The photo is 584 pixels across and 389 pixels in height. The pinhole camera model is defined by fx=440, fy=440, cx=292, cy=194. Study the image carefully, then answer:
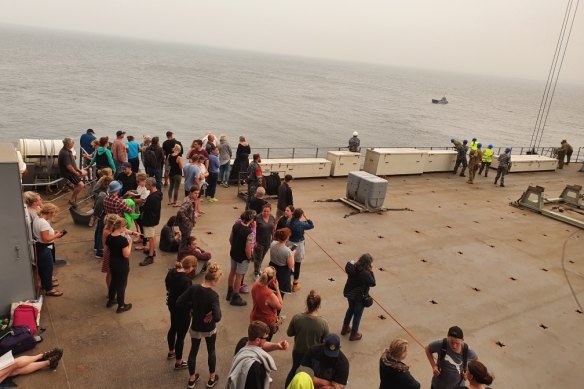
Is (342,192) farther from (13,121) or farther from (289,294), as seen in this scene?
(13,121)

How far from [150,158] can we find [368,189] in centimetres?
586

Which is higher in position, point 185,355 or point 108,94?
point 185,355

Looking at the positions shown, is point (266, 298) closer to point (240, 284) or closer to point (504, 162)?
point (240, 284)

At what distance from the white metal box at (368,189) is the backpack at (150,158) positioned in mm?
5435

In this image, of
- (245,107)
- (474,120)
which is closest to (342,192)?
(245,107)

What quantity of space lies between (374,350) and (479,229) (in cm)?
710

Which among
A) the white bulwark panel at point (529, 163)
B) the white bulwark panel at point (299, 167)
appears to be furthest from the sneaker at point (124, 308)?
the white bulwark panel at point (529, 163)

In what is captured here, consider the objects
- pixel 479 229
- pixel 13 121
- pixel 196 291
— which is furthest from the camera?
pixel 13 121

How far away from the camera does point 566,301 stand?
8.78 m

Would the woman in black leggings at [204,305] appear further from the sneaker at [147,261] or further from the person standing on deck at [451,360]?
the sneaker at [147,261]

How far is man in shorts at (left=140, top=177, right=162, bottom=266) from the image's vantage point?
305 inches

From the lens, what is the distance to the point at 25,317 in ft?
18.7

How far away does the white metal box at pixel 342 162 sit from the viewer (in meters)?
15.4

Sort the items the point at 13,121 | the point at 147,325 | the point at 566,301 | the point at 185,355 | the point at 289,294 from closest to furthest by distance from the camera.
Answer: the point at 185,355, the point at 147,325, the point at 289,294, the point at 566,301, the point at 13,121
